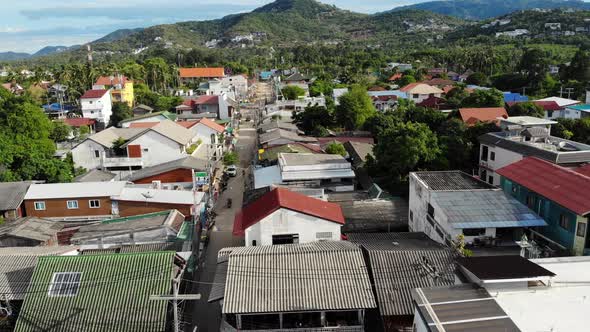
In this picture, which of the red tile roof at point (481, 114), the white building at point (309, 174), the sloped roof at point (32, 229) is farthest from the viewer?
the red tile roof at point (481, 114)

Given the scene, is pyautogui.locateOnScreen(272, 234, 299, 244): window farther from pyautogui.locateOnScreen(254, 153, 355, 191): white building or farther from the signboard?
the signboard

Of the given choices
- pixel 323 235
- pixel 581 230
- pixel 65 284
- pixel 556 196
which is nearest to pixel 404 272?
pixel 323 235

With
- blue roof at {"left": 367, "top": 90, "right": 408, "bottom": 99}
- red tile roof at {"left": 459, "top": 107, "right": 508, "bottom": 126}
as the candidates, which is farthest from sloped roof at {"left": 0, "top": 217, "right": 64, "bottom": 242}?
blue roof at {"left": 367, "top": 90, "right": 408, "bottom": 99}

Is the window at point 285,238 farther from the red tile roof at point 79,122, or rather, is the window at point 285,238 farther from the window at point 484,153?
the red tile roof at point 79,122

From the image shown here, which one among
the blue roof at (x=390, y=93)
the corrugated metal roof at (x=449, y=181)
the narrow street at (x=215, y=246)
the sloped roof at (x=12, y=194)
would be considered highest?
the blue roof at (x=390, y=93)

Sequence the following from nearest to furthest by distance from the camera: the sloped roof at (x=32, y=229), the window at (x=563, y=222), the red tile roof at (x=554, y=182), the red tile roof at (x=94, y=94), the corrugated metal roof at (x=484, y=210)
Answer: the red tile roof at (x=554, y=182) < the window at (x=563, y=222) < the corrugated metal roof at (x=484, y=210) < the sloped roof at (x=32, y=229) < the red tile roof at (x=94, y=94)

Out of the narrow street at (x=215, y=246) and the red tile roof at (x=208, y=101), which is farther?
the red tile roof at (x=208, y=101)

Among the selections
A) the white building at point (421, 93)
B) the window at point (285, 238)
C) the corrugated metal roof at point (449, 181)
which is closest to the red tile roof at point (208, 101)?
the white building at point (421, 93)
